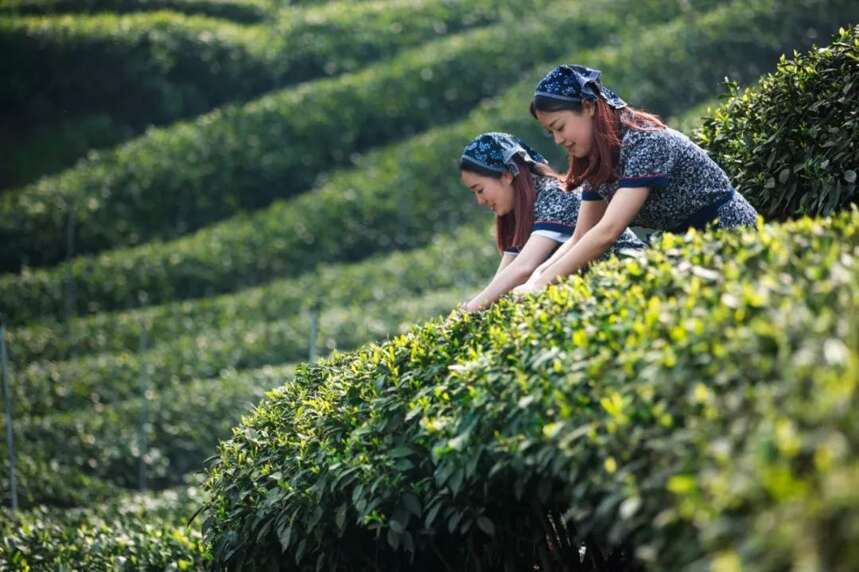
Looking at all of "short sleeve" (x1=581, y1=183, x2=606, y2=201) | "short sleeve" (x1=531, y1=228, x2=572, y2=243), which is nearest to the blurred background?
"short sleeve" (x1=531, y1=228, x2=572, y2=243)

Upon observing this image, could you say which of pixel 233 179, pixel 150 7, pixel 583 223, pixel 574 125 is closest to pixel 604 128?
pixel 574 125

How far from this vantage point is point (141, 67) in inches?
908

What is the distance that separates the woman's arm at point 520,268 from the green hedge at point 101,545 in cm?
184

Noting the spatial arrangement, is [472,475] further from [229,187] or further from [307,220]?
[229,187]

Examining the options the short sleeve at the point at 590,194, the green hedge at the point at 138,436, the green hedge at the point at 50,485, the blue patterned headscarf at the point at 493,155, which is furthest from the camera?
the green hedge at the point at 138,436

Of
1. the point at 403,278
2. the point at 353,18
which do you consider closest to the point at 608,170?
the point at 403,278

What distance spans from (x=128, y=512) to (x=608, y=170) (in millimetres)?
6539

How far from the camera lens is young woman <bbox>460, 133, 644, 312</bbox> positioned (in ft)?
16.2

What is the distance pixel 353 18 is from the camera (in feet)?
79.5

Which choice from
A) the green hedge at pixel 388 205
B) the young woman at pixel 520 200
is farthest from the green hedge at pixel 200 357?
the young woman at pixel 520 200

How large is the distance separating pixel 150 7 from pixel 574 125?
22.8m

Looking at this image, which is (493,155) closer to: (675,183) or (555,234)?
(555,234)

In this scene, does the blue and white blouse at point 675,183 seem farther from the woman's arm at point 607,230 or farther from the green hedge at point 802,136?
the green hedge at point 802,136

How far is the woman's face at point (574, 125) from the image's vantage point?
173 inches
